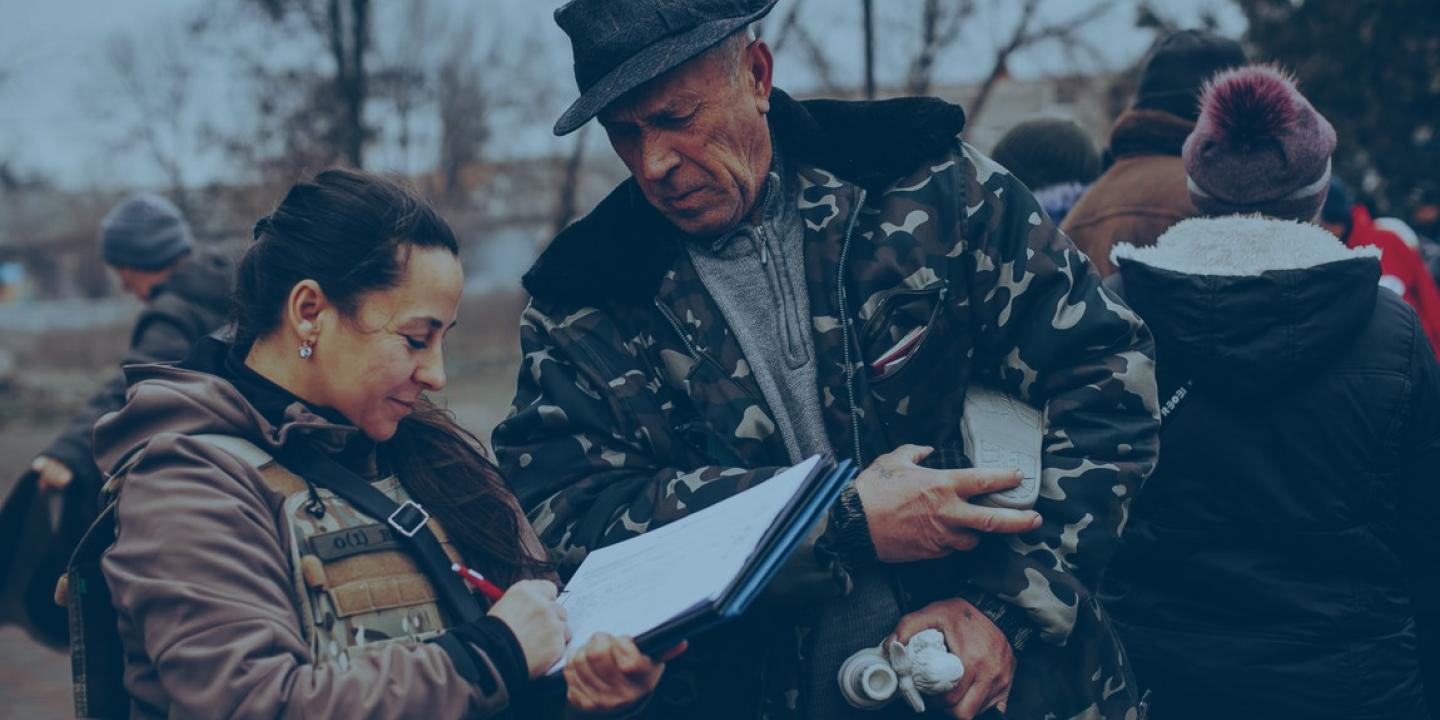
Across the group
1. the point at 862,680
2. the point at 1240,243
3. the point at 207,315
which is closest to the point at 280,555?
A: the point at 862,680

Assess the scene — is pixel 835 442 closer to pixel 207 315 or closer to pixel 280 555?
pixel 280 555

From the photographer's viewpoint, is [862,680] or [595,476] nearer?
[862,680]

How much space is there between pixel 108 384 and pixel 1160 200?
3970mm

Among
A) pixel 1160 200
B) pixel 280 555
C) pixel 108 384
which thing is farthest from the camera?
pixel 108 384

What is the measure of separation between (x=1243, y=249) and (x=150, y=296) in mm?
4479

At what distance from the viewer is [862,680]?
230cm

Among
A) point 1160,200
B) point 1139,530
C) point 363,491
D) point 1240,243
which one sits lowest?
point 1139,530

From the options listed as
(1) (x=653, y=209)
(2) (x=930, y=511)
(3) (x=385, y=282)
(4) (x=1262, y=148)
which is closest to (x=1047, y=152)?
(4) (x=1262, y=148)

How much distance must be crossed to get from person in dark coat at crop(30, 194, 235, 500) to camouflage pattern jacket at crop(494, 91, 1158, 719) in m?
2.59

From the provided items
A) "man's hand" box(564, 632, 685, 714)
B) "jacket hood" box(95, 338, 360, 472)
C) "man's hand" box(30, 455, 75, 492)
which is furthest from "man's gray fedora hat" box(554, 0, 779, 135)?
"man's hand" box(30, 455, 75, 492)

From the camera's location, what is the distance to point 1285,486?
2748 millimetres

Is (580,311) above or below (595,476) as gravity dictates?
above

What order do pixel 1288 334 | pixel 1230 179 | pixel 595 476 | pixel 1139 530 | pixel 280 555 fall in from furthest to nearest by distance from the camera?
1. pixel 1230 179
2. pixel 1139 530
3. pixel 1288 334
4. pixel 595 476
5. pixel 280 555

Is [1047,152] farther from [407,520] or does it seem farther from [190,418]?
[190,418]
